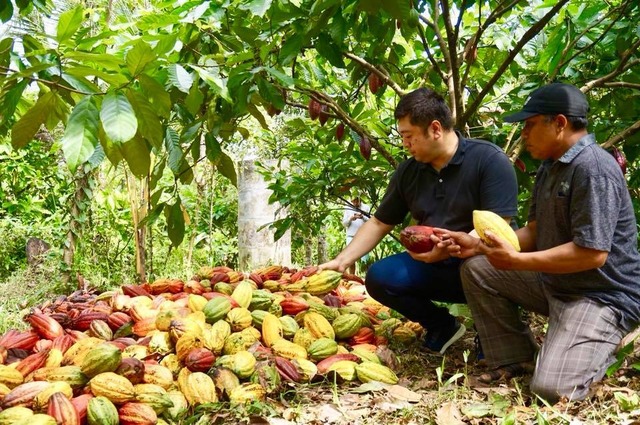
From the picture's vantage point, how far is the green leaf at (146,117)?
1.38m

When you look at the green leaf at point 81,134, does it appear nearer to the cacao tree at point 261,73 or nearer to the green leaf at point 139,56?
the cacao tree at point 261,73

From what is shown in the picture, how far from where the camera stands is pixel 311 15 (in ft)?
5.90

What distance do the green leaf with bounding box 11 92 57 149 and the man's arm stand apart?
1667 millimetres

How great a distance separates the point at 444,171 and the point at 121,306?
1.62 metres

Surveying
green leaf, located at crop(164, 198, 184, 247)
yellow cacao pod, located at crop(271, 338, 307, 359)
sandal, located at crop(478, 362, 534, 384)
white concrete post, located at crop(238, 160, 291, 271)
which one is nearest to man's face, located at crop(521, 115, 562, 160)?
sandal, located at crop(478, 362, 534, 384)

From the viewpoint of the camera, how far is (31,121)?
150cm

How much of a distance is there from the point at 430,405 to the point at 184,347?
96cm

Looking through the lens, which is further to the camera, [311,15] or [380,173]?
[380,173]

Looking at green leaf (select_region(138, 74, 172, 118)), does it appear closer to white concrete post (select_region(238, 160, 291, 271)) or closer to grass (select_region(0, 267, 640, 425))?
grass (select_region(0, 267, 640, 425))

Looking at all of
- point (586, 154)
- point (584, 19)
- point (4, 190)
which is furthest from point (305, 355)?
point (4, 190)

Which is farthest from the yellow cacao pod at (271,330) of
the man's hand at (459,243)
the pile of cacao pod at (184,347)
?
the man's hand at (459,243)

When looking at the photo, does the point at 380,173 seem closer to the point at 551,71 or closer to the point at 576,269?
the point at 551,71

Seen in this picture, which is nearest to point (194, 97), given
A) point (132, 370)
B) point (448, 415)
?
point (132, 370)

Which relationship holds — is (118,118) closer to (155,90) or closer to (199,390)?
(155,90)
